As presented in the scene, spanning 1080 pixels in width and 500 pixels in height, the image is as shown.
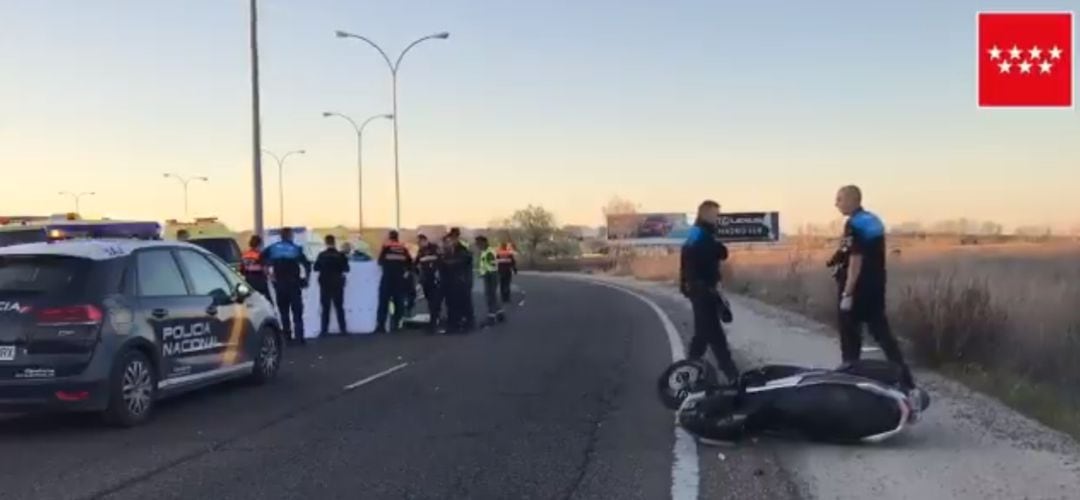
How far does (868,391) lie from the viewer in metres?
8.19

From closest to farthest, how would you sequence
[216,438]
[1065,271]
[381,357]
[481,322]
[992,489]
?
[992,489] < [216,438] < [381,357] < [481,322] < [1065,271]

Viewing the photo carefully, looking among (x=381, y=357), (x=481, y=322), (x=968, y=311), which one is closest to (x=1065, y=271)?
(x=481, y=322)

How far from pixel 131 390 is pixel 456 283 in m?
10.1

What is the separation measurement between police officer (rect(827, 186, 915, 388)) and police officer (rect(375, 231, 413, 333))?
417 inches

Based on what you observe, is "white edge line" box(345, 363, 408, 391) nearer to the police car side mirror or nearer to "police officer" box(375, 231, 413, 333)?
the police car side mirror

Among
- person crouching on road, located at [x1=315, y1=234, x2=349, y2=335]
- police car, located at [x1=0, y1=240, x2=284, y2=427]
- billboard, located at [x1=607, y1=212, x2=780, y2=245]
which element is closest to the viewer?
police car, located at [x1=0, y1=240, x2=284, y2=427]

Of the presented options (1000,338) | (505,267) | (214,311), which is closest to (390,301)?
(214,311)

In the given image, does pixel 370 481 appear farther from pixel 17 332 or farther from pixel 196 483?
pixel 17 332

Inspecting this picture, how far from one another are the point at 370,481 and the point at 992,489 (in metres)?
3.67

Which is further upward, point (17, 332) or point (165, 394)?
point (17, 332)

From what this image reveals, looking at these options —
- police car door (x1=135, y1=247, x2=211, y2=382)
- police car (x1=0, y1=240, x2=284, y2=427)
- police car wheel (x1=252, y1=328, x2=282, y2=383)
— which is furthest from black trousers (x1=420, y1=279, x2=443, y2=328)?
police car door (x1=135, y1=247, x2=211, y2=382)

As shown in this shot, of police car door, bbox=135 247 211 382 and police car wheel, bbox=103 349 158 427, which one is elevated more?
police car door, bbox=135 247 211 382

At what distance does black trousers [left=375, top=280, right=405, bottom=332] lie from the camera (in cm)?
1966

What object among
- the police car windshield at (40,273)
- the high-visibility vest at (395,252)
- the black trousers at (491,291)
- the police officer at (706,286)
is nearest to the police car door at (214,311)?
the police car windshield at (40,273)
